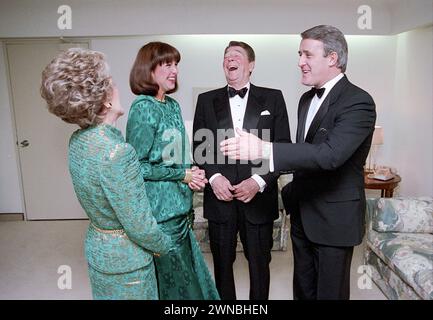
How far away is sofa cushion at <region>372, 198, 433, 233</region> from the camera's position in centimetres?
270

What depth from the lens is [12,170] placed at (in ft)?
14.0

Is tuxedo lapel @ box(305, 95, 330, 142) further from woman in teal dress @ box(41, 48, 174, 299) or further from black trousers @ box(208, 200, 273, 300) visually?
woman in teal dress @ box(41, 48, 174, 299)

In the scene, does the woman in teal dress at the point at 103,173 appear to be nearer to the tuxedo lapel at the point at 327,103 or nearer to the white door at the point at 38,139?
the tuxedo lapel at the point at 327,103

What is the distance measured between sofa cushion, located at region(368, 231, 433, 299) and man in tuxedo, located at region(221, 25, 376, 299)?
0.64 metres

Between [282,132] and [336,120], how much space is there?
1.66 ft

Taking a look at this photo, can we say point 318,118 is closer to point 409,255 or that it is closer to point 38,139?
point 409,255

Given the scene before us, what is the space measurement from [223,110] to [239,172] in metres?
0.36

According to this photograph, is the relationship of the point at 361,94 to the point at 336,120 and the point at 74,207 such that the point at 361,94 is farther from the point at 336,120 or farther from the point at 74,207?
the point at 74,207

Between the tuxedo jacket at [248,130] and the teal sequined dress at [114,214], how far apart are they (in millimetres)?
696

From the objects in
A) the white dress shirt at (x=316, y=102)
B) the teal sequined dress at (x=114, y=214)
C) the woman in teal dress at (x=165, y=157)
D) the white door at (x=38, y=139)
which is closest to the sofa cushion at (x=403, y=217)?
the white dress shirt at (x=316, y=102)

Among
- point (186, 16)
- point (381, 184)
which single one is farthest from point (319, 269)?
point (186, 16)

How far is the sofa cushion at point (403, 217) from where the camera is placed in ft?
8.86

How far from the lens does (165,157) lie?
159 centimetres

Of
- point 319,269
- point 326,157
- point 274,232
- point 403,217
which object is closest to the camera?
point 326,157
